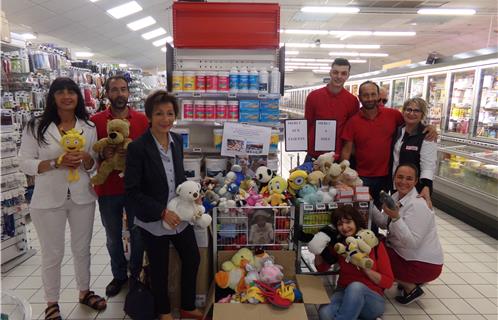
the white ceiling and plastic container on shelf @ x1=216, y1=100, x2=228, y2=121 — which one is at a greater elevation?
the white ceiling

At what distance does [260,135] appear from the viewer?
9.53ft

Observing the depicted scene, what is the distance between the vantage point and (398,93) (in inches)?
299

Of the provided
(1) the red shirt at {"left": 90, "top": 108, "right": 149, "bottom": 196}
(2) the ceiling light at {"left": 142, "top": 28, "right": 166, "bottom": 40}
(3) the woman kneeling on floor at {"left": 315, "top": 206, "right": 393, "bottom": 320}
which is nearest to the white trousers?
(1) the red shirt at {"left": 90, "top": 108, "right": 149, "bottom": 196}

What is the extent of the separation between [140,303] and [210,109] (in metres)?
1.61

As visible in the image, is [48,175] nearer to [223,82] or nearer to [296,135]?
[223,82]

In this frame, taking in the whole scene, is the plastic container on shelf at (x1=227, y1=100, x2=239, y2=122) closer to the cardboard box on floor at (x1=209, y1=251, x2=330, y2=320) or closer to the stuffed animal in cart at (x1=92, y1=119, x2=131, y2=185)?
the stuffed animal in cart at (x1=92, y1=119, x2=131, y2=185)

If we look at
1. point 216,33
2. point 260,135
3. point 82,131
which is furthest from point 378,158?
point 82,131

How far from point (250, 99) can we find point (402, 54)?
53.2 feet

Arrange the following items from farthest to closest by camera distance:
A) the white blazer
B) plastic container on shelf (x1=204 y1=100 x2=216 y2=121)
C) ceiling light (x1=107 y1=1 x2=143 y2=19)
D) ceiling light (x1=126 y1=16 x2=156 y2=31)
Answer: ceiling light (x1=126 y1=16 x2=156 y2=31) < ceiling light (x1=107 y1=1 x2=143 y2=19) < plastic container on shelf (x1=204 y1=100 x2=216 y2=121) < the white blazer

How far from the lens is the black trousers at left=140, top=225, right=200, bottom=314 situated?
2.24 meters

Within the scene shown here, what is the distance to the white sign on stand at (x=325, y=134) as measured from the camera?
3.04 meters

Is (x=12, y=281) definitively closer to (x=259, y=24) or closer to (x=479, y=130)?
(x=259, y=24)

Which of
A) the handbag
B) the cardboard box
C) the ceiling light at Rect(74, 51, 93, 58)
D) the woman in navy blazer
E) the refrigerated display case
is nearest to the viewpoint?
the woman in navy blazer

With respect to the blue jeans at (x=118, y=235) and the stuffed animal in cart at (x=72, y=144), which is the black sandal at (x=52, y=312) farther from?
the stuffed animal in cart at (x=72, y=144)
